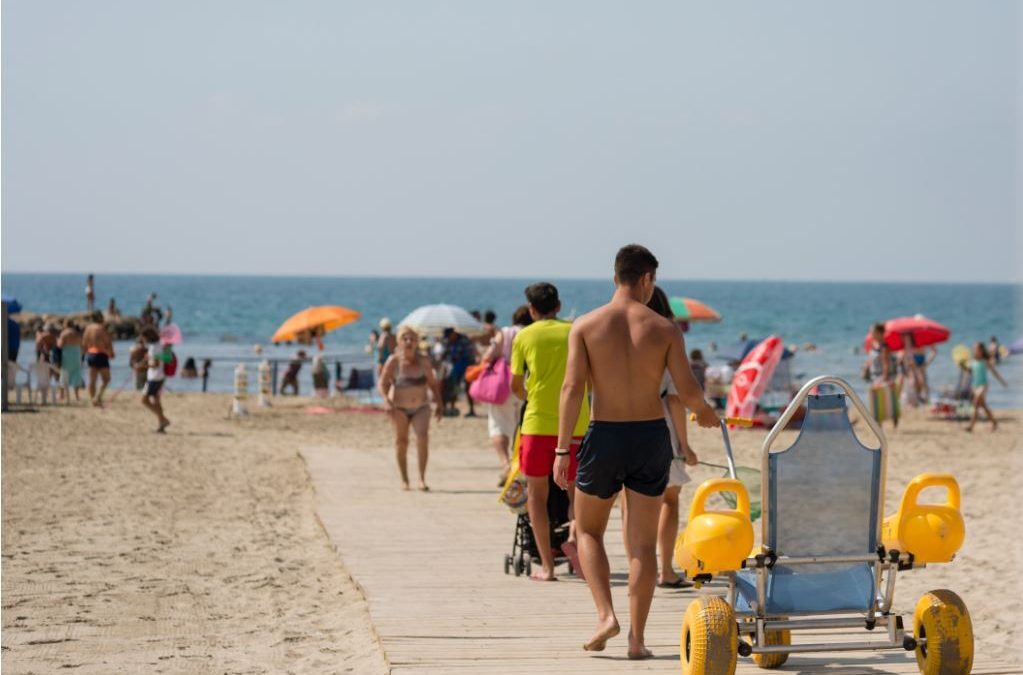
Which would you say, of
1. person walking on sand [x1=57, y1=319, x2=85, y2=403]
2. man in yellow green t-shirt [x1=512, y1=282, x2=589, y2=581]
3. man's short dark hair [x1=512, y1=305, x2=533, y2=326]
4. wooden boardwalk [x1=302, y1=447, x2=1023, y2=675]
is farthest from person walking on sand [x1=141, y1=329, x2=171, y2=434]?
man in yellow green t-shirt [x1=512, y1=282, x2=589, y2=581]

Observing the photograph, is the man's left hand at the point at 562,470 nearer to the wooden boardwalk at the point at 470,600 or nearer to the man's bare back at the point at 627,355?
the man's bare back at the point at 627,355

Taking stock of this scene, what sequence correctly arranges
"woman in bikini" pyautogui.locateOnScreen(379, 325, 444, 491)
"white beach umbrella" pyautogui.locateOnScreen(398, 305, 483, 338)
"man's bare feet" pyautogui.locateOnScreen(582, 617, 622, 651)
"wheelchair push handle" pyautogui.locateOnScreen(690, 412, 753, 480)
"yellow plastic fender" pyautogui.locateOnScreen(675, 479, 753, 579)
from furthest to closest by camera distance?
1. "white beach umbrella" pyautogui.locateOnScreen(398, 305, 483, 338)
2. "woman in bikini" pyautogui.locateOnScreen(379, 325, 444, 491)
3. "man's bare feet" pyautogui.locateOnScreen(582, 617, 622, 651)
4. "wheelchair push handle" pyautogui.locateOnScreen(690, 412, 753, 480)
5. "yellow plastic fender" pyautogui.locateOnScreen(675, 479, 753, 579)

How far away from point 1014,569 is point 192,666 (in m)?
5.85

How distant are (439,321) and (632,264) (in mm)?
17774

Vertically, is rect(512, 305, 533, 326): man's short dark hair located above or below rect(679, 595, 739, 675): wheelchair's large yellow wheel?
above

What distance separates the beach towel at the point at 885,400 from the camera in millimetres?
20234

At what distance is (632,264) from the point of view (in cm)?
566

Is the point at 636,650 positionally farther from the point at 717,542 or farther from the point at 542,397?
the point at 542,397

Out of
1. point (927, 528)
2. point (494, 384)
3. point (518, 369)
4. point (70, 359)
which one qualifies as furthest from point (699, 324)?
point (927, 528)

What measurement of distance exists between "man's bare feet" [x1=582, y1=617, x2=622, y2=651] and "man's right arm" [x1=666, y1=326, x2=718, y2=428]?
945mm

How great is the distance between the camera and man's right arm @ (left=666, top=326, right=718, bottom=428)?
5480 mm

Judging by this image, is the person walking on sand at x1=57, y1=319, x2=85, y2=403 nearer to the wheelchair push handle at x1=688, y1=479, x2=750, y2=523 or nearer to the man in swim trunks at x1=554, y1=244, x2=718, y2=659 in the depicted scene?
the man in swim trunks at x1=554, y1=244, x2=718, y2=659

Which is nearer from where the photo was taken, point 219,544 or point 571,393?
point 571,393

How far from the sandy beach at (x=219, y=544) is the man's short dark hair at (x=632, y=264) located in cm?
164
